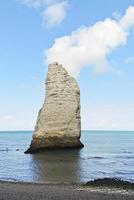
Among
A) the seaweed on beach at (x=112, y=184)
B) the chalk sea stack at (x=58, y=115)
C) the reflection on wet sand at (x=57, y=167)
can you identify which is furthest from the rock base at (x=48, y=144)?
the seaweed on beach at (x=112, y=184)

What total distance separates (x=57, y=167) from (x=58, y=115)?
21.2m

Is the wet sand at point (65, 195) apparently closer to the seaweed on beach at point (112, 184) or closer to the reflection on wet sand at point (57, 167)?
the seaweed on beach at point (112, 184)

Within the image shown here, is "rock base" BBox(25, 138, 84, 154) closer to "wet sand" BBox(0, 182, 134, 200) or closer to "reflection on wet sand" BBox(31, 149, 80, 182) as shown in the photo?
"reflection on wet sand" BBox(31, 149, 80, 182)

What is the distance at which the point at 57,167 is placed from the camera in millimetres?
44594

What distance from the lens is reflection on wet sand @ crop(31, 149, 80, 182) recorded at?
3638cm

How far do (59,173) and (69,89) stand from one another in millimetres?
29658

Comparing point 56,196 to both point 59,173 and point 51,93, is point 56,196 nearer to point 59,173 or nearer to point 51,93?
point 59,173

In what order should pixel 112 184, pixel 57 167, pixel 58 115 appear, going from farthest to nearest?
pixel 58 115 → pixel 57 167 → pixel 112 184

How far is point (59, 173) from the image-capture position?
39250 millimetres

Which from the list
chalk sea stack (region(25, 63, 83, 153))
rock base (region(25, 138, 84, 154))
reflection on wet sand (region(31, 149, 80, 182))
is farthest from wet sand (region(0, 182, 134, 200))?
chalk sea stack (region(25, 63, 83, 153))

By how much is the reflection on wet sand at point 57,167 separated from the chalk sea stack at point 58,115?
1.84 m

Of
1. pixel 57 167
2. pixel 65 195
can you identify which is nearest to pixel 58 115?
pixel 57 167

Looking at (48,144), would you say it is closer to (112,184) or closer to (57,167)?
(57,167)

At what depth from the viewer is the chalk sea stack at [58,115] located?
6347 centimetres
